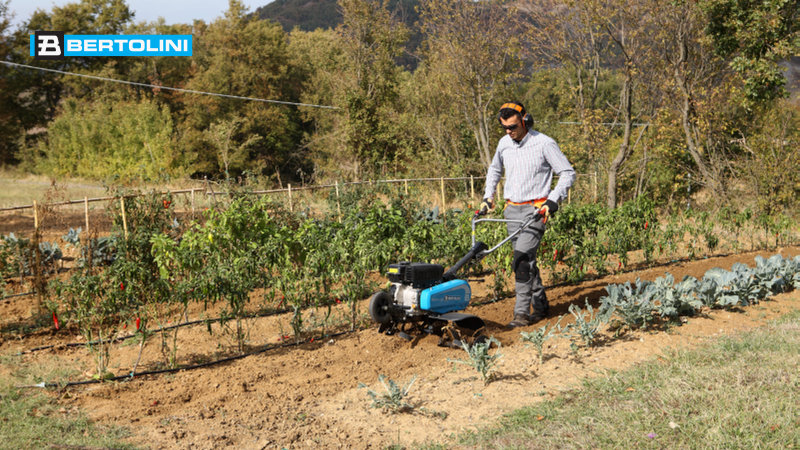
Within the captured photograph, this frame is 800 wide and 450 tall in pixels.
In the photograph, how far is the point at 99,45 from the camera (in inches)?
1518

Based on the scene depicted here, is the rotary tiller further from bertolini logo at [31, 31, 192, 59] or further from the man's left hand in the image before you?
bertolini logo at [31, 31, 192, 59]

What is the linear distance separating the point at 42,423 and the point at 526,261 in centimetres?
434

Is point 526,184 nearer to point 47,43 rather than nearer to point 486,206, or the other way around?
point 486,206

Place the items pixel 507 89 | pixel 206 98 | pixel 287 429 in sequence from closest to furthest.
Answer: pixel 287 429
pixel 507 89
pixel 206 98

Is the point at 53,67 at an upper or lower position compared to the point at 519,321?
upper

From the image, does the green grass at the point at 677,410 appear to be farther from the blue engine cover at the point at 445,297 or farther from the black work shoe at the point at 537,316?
the black work shoe at the point at 537,316

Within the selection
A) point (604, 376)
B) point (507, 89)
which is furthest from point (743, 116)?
point (604, 376)

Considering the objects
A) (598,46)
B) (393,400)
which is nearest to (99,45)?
(598,46)

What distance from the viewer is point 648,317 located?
571cm

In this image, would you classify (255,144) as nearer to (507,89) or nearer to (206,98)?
(206,98)

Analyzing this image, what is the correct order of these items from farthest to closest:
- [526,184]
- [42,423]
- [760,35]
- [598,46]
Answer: [598,46] → [760,35] → [526,184] → [42,423]

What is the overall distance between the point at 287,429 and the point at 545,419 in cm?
175

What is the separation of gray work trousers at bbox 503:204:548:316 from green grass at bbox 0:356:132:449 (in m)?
3.77

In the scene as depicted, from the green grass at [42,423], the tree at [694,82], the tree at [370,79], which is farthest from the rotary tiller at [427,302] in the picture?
the tree at [370,79]
